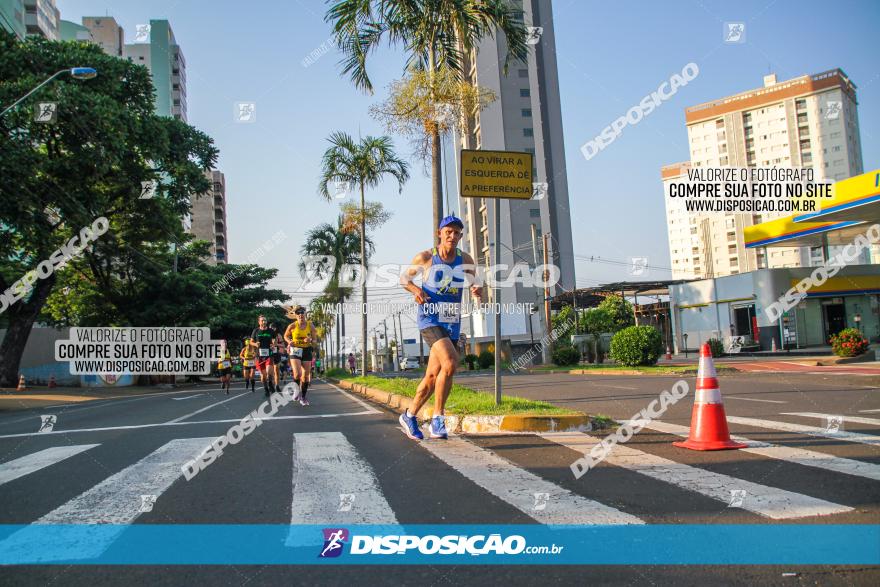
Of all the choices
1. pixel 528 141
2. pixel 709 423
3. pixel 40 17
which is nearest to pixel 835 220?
pixel 709 423

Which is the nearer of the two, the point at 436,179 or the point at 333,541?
the point at 333,541

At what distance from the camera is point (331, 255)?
39.9 metres

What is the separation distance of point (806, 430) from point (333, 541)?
5.10 metres

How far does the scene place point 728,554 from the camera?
277cm

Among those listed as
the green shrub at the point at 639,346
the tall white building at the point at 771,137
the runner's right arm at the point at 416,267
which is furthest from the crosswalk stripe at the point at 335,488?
the tall white building at the point at 771,137

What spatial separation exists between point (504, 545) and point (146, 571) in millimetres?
1618

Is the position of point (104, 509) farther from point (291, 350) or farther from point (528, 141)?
point (528, 141)

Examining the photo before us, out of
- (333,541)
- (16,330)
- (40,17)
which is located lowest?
(333,541)

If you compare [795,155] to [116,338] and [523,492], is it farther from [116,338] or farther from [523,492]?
[523,492]

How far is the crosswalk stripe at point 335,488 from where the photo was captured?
11.5ft

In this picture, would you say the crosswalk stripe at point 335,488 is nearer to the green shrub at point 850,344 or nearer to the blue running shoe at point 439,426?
the blue running shoe at point 439,426

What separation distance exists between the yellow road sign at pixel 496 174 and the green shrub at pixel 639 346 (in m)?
16.5

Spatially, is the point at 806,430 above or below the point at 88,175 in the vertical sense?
below

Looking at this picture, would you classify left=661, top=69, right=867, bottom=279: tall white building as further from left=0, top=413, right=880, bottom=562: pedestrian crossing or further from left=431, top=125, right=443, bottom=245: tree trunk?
left=0, top=413, right=880, bottom=562: pedestrian crossing
